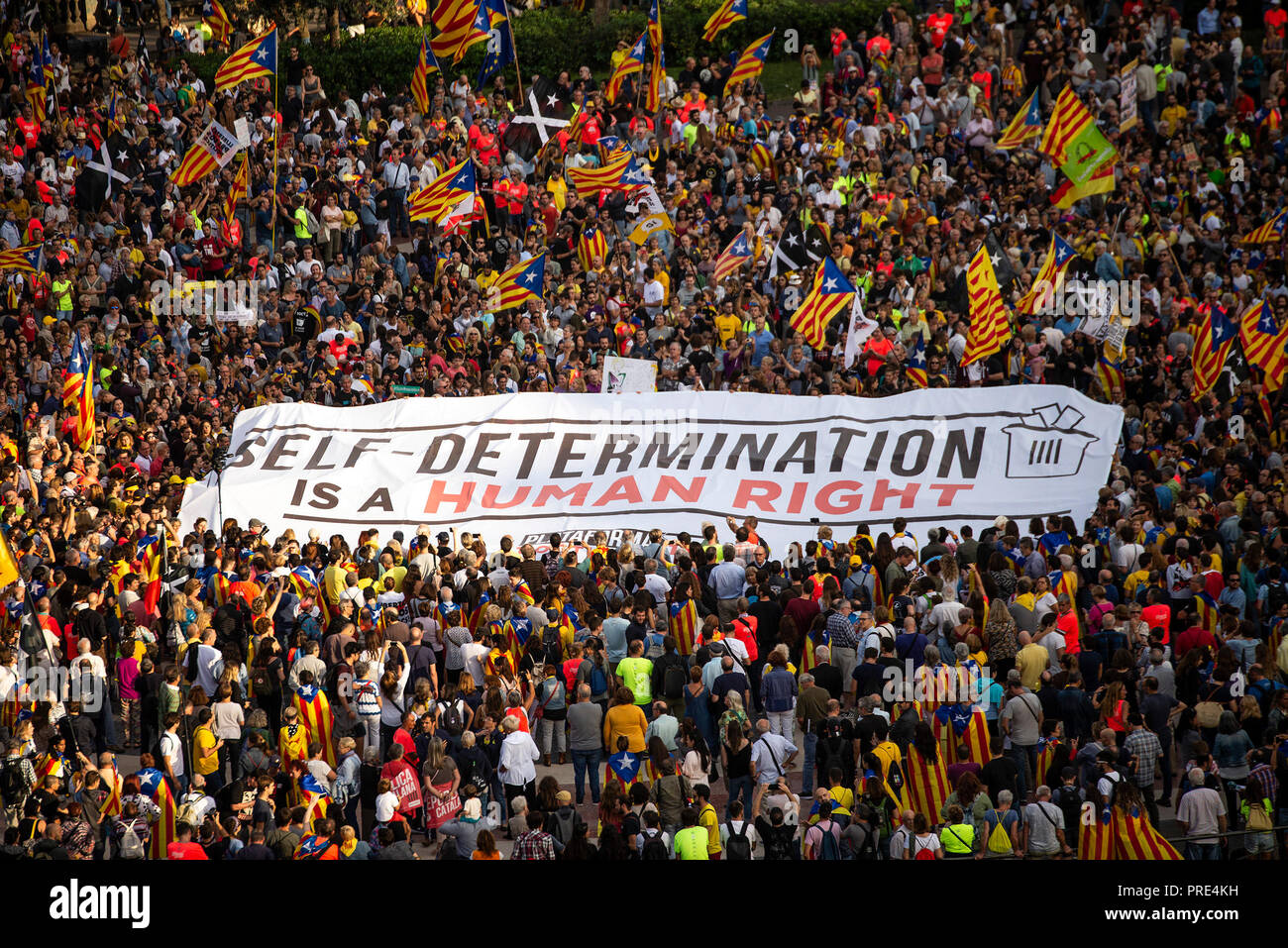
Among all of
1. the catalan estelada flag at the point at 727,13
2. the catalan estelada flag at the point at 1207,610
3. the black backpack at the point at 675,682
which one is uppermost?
the catalan estelada flag at the point at 727,13

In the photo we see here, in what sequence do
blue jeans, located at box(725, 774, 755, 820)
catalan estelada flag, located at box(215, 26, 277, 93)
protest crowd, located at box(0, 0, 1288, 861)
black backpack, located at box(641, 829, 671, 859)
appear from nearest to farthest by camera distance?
black backpack, located at box(641, 829, 671, 859) < protest crowd, located at box(0, 0, 1288, 861) < blue jeans, located at box(725, 774, 755, 820) < catalan estelada flag, located at box(215, 26, 277, 93)

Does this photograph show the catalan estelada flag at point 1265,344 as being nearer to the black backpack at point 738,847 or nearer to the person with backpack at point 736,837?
the person with backpack at point 736,837

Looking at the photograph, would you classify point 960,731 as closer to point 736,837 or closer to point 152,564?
point 736,837

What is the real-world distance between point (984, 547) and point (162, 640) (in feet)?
27.0

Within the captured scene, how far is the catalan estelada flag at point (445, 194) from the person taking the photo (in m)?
25.2

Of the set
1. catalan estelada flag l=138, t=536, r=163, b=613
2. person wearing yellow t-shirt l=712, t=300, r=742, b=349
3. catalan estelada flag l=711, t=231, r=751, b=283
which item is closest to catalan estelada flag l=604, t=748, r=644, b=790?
catalan estelada flag l=138, t=536, r=163, b=613

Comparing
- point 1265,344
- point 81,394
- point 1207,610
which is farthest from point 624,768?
point 81,394

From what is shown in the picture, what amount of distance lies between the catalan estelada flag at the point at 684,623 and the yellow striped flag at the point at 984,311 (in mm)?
6875

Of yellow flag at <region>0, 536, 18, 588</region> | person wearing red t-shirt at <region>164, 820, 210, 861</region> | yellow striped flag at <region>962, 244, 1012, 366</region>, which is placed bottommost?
person wearing red t-shirt at <region>164, 820, 210, 861</region>

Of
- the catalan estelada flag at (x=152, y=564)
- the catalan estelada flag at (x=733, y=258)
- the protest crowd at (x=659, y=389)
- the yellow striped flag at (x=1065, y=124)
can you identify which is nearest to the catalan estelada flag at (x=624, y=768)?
the protest crowd at (x=659, y=389)

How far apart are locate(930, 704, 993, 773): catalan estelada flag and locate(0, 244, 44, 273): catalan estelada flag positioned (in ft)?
55.5

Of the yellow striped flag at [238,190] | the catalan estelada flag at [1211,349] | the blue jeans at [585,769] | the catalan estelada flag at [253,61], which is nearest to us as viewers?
the blue jeans at [585,769]

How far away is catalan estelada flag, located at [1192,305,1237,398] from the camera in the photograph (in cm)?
2047

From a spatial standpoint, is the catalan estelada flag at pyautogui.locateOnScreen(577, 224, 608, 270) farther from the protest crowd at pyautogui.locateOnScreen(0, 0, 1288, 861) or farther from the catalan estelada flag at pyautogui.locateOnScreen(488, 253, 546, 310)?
the catalan estelada flag at pyautogui.locateOnScreen(488, 253, 546, 310)
